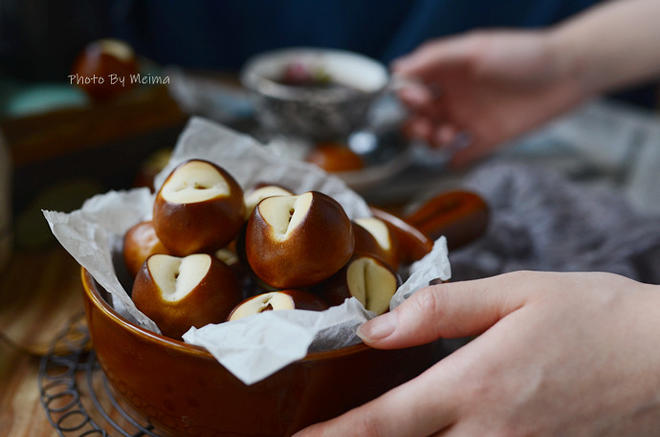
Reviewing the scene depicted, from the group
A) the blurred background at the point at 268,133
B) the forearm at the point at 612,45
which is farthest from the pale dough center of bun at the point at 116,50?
the forearm at the point at 612,45

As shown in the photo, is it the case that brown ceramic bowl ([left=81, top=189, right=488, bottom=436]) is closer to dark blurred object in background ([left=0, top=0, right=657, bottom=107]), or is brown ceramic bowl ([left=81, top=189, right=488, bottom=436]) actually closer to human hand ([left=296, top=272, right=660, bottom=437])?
human hand ([left=296, top=272, right=660, bottom=437])

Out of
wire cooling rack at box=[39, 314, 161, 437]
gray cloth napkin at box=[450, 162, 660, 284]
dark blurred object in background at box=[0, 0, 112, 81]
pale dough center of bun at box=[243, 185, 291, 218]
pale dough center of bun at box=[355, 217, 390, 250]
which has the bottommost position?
wire cooling rack at box=[39, 314, 161, 437]

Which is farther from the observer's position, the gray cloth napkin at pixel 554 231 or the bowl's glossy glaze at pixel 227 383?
the gray cloth napkin at pixel 554 231

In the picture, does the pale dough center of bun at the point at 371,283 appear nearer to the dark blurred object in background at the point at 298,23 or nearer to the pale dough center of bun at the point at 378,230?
the pale dough center of bun at the point at 378,230

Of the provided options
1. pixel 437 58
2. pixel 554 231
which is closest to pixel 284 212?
pixel 554 231

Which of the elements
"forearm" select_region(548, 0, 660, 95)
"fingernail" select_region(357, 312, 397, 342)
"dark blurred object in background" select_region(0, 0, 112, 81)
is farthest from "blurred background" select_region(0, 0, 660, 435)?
"fingernail" select_region(357, 312, 397, 342)

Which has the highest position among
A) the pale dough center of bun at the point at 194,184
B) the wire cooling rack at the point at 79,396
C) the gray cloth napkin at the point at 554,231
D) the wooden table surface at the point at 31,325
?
the pale dough center of bun at the point at 194,184

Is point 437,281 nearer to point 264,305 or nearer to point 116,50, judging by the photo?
point 264,305
